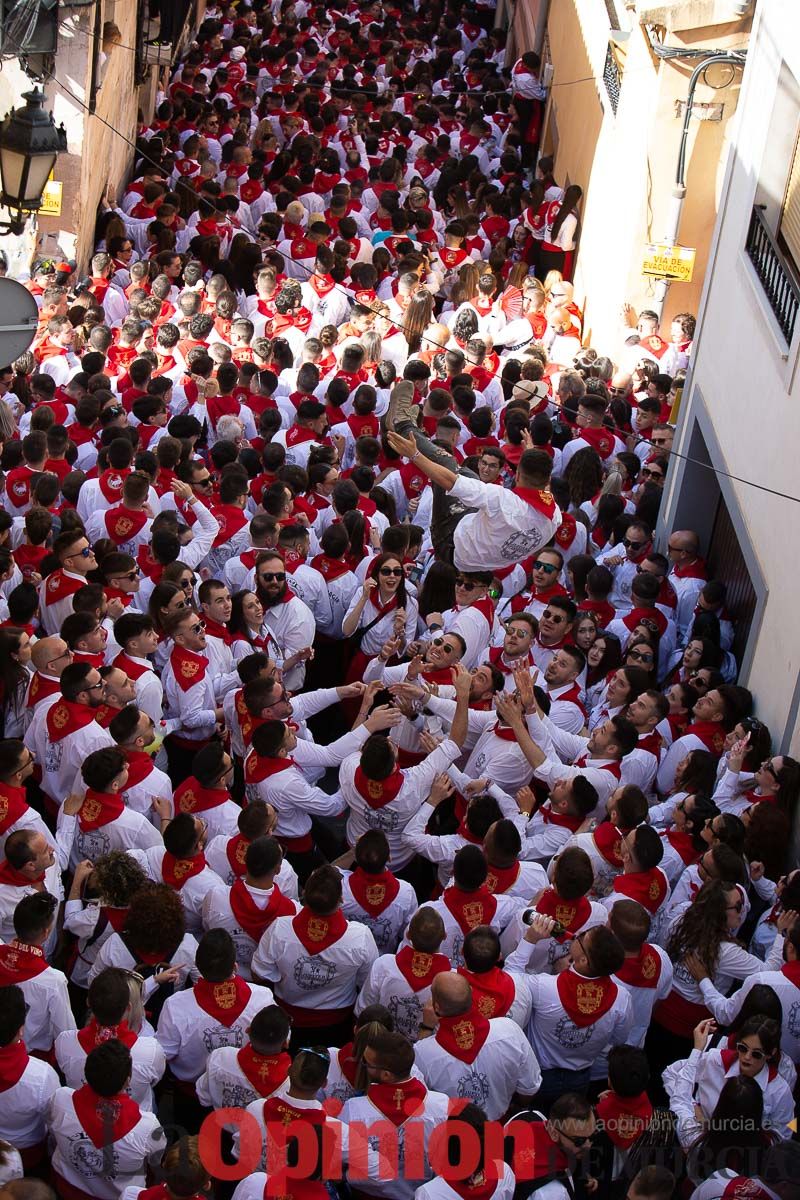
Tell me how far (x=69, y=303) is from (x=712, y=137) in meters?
6.38

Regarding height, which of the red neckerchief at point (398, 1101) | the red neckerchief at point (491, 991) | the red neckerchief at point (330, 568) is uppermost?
the red neckerchief at point (330, 568)

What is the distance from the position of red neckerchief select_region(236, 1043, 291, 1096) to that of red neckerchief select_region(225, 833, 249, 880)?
1.07 m

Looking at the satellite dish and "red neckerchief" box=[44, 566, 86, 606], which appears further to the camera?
"red neckerchief" box=[44, 566, 86, 606]

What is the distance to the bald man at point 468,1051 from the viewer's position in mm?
5473

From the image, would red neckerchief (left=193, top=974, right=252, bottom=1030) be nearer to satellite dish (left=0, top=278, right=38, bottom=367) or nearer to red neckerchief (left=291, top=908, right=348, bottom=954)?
red neckerchief (left=291, top=908, right=348, bottom=954)

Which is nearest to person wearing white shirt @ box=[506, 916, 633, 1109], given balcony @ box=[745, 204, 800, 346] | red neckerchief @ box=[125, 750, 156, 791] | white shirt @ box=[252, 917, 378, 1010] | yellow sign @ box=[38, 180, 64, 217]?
white shirt @ box=[252, 917, 378, 1010]

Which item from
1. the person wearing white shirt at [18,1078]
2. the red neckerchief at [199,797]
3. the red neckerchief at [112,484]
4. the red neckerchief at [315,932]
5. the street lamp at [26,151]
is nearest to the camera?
the person wearing white shirt at [18,1078]

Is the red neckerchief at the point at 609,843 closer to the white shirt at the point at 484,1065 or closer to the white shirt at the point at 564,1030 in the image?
the white shirt at the point at 564,1030

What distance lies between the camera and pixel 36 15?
10.7m

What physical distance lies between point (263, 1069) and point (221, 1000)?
0.39 metres

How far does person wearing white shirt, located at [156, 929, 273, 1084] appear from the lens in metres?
5.53

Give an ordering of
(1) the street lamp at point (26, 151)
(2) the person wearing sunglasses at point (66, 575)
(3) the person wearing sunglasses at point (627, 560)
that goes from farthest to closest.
Answer: (3) the person wearing sunglasses at point (627, 560) < (1) the street lamp at point (26, 151) < (2) the person wearing sunglasses at point (66, 575)

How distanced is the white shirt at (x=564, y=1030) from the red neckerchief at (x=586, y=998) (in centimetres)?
3

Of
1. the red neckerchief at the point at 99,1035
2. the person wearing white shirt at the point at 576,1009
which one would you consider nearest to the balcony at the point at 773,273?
the person wearing white shirt at the point at 576,1009
